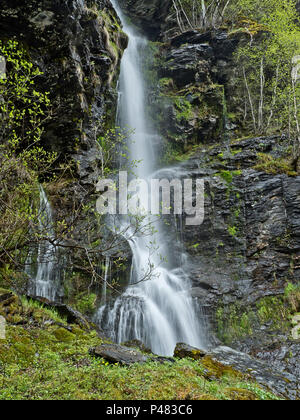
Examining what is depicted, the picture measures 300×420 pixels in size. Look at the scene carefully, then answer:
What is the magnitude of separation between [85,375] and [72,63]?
11568mm

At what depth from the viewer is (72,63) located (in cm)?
1153

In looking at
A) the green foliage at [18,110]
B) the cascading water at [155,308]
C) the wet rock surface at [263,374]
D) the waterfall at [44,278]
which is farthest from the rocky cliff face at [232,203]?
the green foliage at [18,110]

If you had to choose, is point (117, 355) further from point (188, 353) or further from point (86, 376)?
point (188, 353)

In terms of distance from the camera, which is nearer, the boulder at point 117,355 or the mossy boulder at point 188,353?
the boulder at point 117,355

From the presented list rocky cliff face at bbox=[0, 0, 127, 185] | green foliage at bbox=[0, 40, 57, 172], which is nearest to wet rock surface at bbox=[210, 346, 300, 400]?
green foliage at bbox=[0, 40, 57, 172]

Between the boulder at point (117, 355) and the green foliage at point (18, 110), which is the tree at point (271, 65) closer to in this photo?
the green foliage at point (18, 110)

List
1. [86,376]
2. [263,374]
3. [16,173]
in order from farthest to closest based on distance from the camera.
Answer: [16,173] → [263,374] → [86,376]

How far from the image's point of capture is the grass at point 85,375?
402 centimetres

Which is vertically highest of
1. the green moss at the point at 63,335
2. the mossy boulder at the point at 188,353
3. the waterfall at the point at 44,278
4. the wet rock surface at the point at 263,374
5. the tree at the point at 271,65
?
the tree at the point at 271,65

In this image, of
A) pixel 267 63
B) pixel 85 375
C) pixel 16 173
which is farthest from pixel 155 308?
pixel 267 63

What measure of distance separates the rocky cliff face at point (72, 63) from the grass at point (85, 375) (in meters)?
6.31

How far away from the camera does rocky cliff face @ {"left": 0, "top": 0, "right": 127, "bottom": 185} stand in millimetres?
10080

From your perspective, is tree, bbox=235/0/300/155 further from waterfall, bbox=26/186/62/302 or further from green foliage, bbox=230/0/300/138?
waterfall, bbox=26/186/62/302

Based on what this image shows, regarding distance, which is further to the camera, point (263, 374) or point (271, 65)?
point (271, 65)
